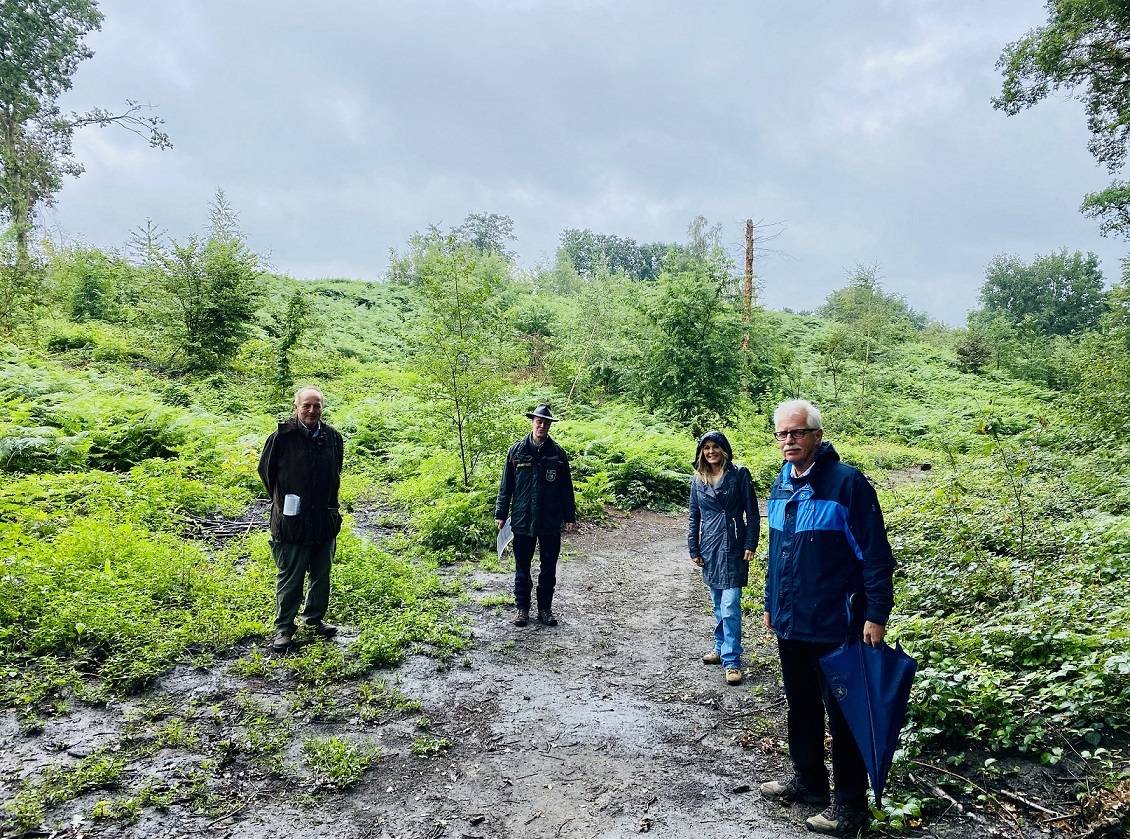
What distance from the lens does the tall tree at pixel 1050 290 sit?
55875 millimetres

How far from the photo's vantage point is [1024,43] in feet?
43.7

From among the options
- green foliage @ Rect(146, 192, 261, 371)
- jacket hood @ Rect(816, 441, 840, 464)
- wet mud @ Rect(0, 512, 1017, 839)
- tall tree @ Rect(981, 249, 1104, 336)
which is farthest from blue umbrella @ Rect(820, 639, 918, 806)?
tall tree @ Rect(981, 249, 1104, 336)

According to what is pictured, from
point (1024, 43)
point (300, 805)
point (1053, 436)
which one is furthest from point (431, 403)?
point (1024, 43)

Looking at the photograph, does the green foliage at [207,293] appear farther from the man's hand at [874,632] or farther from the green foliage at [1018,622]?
the man's hand at [874,632]

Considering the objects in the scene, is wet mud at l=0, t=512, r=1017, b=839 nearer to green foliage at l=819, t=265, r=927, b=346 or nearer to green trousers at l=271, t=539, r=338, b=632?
green trousers at l=271, t=539, r=338, b=632

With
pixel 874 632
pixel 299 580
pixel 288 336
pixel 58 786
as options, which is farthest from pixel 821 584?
pixel 288 336

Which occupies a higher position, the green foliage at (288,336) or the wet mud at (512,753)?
the green foliage at (288,336)

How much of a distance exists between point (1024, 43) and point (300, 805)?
59.4ft

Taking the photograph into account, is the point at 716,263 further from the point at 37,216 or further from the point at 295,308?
the point at 37,216

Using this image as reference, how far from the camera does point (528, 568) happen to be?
678cm

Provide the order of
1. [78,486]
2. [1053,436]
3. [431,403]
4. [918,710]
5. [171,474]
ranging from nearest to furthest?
[918,710] → [78,486] → [171,474] → [431,403] → [1053,436]

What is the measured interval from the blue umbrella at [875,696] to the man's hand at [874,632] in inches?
1.4

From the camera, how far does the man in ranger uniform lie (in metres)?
6.70

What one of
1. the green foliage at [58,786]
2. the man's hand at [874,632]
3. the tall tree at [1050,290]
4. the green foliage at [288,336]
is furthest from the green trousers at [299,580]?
the tall tree at [1050,290]
